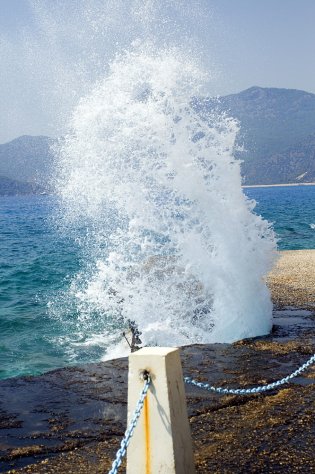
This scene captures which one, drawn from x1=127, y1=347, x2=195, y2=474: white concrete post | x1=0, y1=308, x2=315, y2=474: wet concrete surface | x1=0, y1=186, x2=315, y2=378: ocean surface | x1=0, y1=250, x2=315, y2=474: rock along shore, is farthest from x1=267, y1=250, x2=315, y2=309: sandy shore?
x1=127, y1=347, x2=195, y2=474: white concrete post

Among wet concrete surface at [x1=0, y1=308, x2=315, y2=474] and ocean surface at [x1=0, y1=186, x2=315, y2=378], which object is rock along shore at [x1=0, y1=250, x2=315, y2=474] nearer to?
wet concrete surface at [x1=0, y1=308, x2=315, y2=474]

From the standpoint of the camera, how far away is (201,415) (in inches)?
258

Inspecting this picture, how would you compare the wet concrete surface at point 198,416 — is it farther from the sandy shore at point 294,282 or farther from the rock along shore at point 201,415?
the sandy shore at point 294,282

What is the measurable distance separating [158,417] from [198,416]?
111 inches

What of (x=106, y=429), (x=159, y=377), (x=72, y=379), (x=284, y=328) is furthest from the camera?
(x=284, y=328)

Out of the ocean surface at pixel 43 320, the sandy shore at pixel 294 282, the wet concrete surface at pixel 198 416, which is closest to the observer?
the wet concrete surface at pixel 198 416

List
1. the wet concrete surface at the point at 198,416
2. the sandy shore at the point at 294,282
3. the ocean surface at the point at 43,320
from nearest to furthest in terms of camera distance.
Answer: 1. the wet concrete surface at the point at 198,416
2. the ocean surface at the point at 43,320
3. the sandy shore at the point at 294,282

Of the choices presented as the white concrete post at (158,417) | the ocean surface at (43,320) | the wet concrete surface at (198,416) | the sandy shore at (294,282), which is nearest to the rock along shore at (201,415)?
the wet concrete surface at (198,416)

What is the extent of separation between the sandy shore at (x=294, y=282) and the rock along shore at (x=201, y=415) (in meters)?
4.46

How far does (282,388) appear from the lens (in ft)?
24.3

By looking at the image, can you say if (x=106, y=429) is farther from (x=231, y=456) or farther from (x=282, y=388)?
(x=282, y=388)

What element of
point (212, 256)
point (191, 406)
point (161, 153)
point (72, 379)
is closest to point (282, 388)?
point (191, 406)

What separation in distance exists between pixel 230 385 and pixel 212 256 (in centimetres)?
466

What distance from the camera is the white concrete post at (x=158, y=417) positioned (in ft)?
12.7
